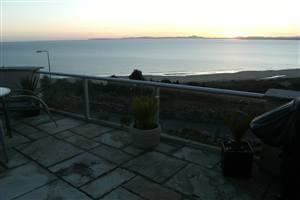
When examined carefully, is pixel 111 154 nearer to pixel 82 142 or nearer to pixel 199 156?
pixel 82 142

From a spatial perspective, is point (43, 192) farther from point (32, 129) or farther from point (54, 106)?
point (54, 106)

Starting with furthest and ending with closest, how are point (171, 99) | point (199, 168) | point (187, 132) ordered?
point (171, 99) → point (187, 132) → point (199, 168)

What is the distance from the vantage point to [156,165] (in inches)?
97.3

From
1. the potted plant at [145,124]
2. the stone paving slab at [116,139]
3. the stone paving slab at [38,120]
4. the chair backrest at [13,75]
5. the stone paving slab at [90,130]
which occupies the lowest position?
the stone paving slab at [116,139]

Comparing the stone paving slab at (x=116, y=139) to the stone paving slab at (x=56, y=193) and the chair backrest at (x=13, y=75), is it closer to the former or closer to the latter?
the stone paving slab at (x=56, y=193)

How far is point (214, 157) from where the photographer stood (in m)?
2.65

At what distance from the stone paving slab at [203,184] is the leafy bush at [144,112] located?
0.80 meters

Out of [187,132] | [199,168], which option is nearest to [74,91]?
[187,132]

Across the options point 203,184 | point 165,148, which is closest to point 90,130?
point 165,148

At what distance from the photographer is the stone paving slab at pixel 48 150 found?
2.61m

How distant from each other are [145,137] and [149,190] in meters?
0.86

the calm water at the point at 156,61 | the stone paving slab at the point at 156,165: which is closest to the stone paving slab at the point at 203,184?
the stone paving slab at the point at 156,165

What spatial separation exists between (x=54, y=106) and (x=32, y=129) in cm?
100

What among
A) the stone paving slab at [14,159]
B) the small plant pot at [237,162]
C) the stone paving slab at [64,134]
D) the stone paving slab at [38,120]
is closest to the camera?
the small plant pot at [237,162]
